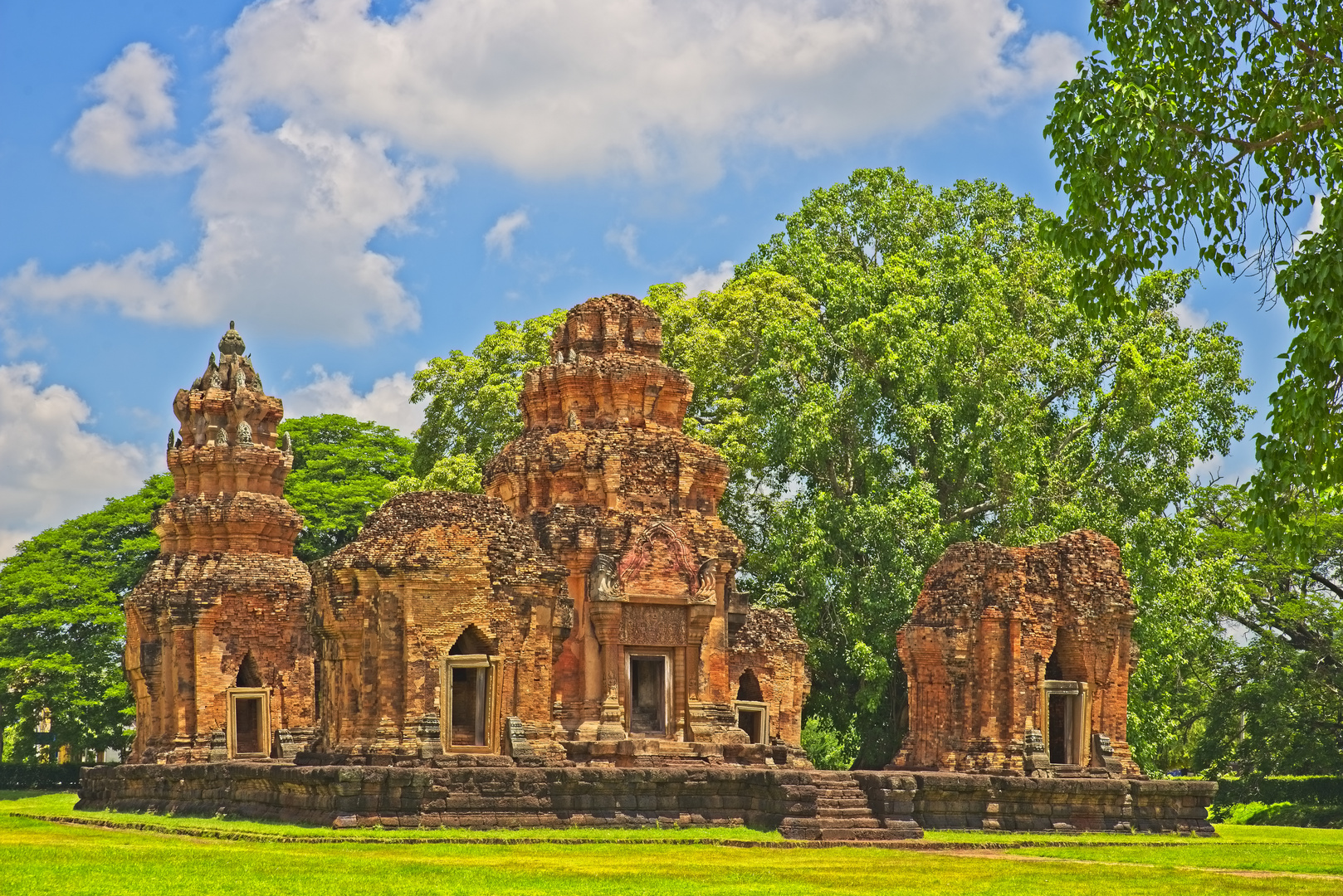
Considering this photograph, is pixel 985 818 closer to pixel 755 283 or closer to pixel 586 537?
pixel 586 537

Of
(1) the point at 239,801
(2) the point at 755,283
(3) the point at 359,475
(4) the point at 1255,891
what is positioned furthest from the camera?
(3) the point at 359,475

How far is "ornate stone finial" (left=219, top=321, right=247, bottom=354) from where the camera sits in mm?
35844

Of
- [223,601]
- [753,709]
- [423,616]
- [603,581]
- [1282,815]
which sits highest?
[603,581]

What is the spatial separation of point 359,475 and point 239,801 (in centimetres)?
2696

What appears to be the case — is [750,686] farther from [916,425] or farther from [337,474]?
[337,474]

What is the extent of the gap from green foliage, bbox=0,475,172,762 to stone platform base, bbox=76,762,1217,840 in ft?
58.3

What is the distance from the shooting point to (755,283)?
40906 millimetres

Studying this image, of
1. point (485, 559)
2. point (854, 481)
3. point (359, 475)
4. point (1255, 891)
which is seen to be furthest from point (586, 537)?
point (359, 475)

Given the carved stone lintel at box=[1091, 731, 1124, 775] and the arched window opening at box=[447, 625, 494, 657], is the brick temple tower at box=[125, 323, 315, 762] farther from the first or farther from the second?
the carved stone lintel at box=[1091, 731, 1124, 775]

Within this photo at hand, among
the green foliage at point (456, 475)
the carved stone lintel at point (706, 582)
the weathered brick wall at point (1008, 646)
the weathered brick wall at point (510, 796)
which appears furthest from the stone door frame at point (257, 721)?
the weathered brick wall at point (1008, 646)

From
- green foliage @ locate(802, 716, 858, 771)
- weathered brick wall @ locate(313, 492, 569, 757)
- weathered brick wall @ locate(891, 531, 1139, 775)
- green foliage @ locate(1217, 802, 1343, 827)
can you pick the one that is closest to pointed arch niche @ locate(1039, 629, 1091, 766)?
weathered brick wall @ locate(891, 531, 1139, 775)

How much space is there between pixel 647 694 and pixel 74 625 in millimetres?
23893

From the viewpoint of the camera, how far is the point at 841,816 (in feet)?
77.8

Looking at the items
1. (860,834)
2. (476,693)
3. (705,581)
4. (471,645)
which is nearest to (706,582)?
(705,581)
